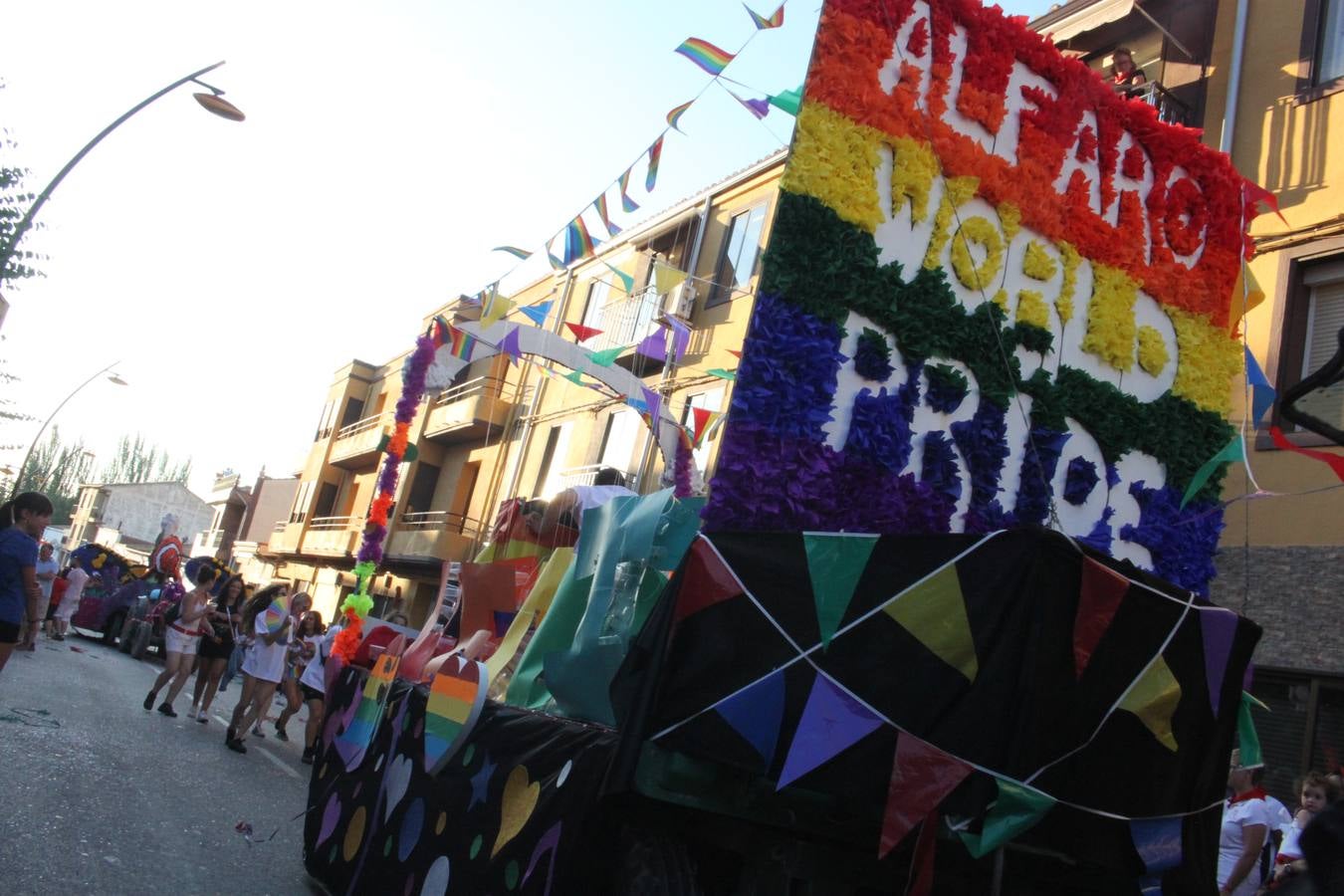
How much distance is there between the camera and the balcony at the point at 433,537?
1051 inches

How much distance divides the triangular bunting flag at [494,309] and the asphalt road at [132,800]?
14.5 feet

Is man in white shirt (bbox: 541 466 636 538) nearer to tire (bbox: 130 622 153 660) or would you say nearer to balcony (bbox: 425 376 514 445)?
balcony (bbox: 425 376 514 445)

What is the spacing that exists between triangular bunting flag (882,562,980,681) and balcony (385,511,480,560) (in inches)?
881

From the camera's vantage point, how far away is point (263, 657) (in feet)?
38.9

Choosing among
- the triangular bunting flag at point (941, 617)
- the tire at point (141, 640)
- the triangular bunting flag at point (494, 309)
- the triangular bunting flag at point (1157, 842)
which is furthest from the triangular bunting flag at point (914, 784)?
the tire at point (141, 640)

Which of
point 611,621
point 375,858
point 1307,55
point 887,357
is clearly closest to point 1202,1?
point 1307,55

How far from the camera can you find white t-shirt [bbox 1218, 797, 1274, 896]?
23.5ft

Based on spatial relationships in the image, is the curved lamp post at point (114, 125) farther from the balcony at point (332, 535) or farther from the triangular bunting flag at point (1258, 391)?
the balcony at point (332, 535)

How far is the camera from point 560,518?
8102 millimetres

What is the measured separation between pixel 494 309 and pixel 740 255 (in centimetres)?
819

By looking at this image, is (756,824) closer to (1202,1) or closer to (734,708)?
(734,708)

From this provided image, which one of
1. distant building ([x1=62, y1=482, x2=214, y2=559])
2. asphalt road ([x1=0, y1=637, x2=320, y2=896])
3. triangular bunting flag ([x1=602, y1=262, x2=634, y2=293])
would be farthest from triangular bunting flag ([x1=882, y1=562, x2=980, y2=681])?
distant building ([x1=62, y1=482, x2=214, y2=559])

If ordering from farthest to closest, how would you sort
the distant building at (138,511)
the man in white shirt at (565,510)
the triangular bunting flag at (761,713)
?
the distant building at (138,511), the man in white shirt at (565,510), the triangular bunting flag at (761,713)

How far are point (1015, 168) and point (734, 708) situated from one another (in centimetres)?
449
